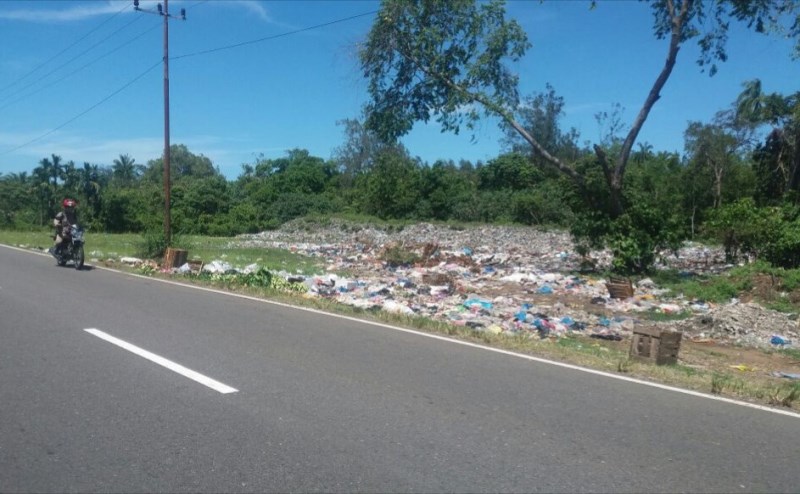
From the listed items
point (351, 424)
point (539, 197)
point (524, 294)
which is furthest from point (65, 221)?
point (539, 197)

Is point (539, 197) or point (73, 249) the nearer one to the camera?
point (73, 249)

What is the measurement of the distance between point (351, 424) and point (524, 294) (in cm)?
1253

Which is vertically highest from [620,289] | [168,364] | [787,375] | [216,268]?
[620,289]

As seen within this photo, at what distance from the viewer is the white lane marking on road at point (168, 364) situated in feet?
22.6

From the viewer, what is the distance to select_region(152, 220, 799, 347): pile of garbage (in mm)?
13289

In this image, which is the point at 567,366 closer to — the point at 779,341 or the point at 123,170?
the point at 779,341

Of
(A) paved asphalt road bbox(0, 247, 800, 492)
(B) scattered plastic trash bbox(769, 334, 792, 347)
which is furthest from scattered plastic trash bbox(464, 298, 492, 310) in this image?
(A) paved asphalt road bbox(0, 247, 800, 492)

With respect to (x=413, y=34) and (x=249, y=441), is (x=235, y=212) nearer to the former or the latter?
(x=413, y=34)

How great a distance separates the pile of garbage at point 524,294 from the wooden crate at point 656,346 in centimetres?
21

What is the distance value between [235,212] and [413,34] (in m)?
40.4

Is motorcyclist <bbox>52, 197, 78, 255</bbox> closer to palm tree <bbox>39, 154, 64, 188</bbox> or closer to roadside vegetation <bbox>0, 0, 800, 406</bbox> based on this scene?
roadside vegetation <bbox>0, 0, 800, 406</bbox>

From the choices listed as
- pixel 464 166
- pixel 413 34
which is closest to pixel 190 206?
pixel 464 166

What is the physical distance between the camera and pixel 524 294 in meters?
17.8

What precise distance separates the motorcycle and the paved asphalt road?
1078 cm
